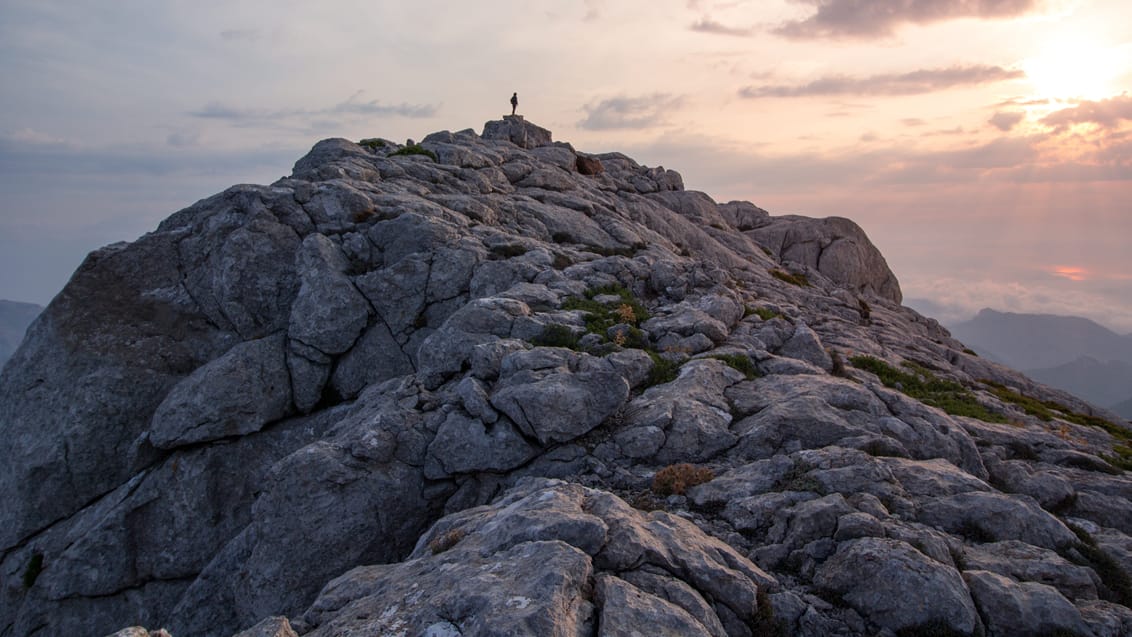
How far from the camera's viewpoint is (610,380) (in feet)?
71.3

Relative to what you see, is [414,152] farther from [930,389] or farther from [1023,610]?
[1023,610]

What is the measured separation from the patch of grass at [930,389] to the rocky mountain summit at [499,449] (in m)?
0.20

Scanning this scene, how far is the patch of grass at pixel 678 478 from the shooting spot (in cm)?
1717

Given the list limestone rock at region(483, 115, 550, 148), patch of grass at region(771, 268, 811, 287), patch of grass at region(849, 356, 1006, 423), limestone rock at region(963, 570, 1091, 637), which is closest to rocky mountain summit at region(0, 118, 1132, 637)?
limestone rock at region(963, 570, 1091, 637)

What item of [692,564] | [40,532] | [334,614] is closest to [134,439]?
[40,532]

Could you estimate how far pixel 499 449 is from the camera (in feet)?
66.3

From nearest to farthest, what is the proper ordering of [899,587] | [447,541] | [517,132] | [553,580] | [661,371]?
[553,580] → [899,587] → [447,541] → [661,371] → [517,132]

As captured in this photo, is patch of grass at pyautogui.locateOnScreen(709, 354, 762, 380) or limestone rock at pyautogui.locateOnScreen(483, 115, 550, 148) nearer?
patch of grass at pyautogui.locateOnScreen(709, 354, 762, 380)

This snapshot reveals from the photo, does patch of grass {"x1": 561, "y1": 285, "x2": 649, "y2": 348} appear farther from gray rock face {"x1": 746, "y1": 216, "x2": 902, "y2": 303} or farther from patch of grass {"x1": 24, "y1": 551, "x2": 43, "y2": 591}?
gray rock face {"x1": 746, "y1": 216, "x2": 902, "y2": 303}

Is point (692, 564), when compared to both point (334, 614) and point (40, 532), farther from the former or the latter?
point (40, 532)

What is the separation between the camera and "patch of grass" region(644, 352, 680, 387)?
2370 cm

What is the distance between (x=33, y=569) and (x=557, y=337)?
80.5ft

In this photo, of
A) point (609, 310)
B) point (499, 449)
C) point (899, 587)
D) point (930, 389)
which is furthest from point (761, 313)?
point (899, 587)

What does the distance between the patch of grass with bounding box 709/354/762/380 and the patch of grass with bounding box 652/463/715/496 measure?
748cm
